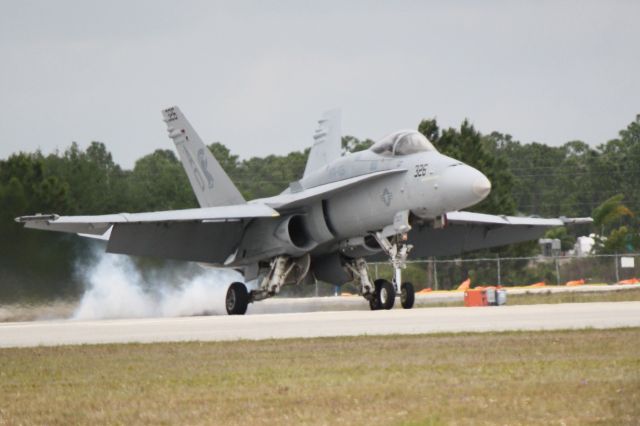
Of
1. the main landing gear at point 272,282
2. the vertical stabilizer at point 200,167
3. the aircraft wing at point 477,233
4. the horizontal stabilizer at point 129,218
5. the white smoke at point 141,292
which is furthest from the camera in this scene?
the white smoke at point 141,292

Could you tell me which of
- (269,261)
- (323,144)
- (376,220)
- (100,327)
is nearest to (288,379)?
(100,327)

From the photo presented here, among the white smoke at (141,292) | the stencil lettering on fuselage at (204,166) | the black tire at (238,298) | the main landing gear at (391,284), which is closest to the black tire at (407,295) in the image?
the main landing gear at (391,284)

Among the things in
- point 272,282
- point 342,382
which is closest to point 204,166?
point 272,282

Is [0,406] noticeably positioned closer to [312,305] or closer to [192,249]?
[192,249]

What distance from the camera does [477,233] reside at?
26594 millimetres

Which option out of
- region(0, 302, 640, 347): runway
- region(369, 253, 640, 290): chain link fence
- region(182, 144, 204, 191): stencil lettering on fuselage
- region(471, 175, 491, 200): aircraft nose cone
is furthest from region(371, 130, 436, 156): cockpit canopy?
region(369, 253, 640, 290): chain link fence

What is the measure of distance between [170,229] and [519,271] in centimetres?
2445

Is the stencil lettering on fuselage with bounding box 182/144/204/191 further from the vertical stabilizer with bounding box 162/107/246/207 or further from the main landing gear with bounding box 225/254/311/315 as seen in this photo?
the main landing gear with bounding box 225/254/311/315

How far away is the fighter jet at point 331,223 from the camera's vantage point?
21.8 m

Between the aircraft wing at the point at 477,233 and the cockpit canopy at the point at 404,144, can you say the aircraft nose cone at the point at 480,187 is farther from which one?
the aircraft wing at the point at 477,233

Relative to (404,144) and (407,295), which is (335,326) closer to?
(407,295)

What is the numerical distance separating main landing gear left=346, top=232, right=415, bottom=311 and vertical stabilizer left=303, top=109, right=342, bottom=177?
3407 mm

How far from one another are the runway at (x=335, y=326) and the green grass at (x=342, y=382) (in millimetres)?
1472

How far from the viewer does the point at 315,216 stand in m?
23.7
